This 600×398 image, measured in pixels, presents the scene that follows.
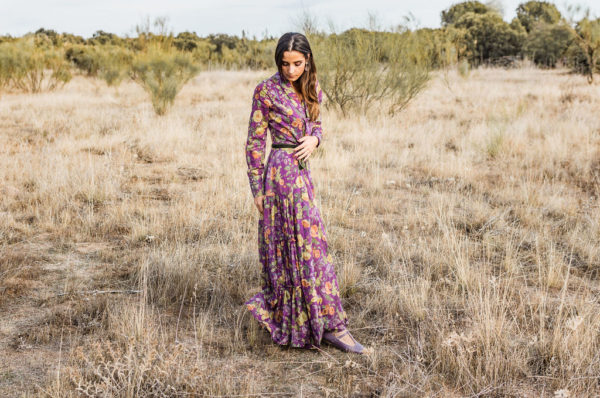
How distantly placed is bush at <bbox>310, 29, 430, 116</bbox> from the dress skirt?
8.12 m

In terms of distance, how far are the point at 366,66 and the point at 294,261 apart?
28.1 feet

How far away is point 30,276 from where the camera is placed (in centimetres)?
392

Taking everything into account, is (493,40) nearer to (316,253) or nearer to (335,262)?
(335,262)

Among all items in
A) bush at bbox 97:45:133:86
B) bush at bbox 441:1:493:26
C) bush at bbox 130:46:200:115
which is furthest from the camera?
bush at bbox 441:1:493:26

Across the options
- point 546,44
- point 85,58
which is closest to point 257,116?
point 85,58

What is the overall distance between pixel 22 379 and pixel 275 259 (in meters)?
1.43

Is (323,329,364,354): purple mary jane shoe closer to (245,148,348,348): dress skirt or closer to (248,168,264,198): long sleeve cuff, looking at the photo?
(245,148,348,348): dress skirt

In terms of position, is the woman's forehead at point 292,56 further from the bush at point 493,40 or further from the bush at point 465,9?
the bush at point 465,9

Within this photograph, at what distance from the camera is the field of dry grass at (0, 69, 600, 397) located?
2.63 meters

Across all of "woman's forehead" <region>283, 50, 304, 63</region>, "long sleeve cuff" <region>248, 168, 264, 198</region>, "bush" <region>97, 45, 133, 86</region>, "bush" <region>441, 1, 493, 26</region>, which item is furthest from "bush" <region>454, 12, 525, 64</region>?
"long sleeve cuff" <region>248, 168, 264, 198</region>

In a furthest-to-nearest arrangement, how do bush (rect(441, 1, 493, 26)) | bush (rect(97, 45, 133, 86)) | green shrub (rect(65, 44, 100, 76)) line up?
bush (rect(441, 1, 493, 26)) → green shrub (rect(65, 44, 100, 76)) → bush (rect(97, 45, 133, 86))

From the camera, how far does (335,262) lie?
4.11 m

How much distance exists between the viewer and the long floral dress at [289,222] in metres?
2.67

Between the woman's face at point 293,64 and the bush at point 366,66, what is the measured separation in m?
8.05
